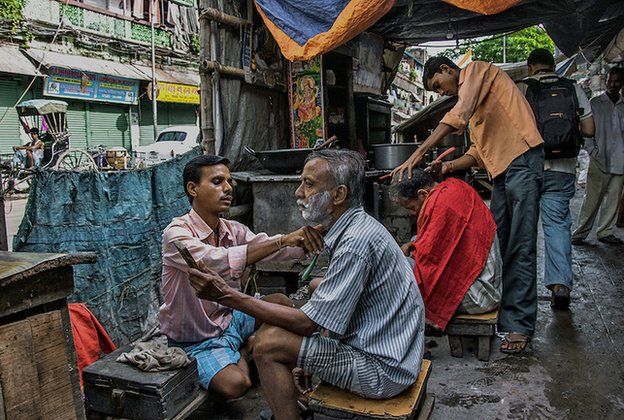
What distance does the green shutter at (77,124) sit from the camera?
1942 centimetres

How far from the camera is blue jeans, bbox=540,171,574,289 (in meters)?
4.01

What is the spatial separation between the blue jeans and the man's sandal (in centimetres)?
85

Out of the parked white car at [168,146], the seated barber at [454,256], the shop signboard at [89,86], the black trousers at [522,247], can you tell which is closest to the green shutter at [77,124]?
the shop signboard at [89,86]

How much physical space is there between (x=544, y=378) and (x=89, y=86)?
20474mm

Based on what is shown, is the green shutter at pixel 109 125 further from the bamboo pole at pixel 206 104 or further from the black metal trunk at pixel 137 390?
the black metal trunk at pixel 137 390

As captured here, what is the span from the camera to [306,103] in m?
6.48

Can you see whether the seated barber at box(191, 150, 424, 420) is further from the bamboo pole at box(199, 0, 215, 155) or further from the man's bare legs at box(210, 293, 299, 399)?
the bamboo pole at box(199, 0, 215, 155)

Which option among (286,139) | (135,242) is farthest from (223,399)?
(286,139)

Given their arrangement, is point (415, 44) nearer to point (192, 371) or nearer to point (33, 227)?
point (33, 227)

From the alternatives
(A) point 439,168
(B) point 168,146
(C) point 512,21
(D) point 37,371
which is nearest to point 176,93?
(B) point 168,146

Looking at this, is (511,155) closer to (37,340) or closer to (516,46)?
(37,340)

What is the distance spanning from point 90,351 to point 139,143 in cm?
2067

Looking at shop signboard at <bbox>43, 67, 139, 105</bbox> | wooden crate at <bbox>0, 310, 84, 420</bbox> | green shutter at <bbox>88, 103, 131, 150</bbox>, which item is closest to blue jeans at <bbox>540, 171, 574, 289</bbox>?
wooden crate at <bbox>0, 310, 84, 420</bbox>

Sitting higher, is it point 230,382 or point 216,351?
point 216,351
